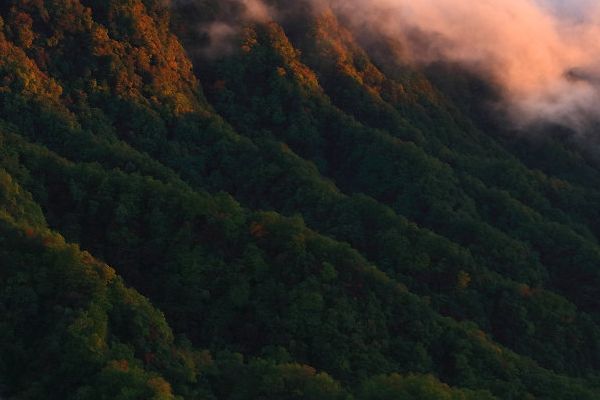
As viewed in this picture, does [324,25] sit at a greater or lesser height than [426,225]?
greater

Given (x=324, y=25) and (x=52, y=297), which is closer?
(x=52, y=297)

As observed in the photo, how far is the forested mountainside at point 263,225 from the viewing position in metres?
85.4

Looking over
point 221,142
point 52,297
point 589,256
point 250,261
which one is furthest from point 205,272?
point 589,256

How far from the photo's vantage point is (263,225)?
111 meters

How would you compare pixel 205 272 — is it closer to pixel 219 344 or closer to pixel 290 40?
pixel 219 344

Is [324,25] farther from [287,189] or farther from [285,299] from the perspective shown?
[285,299]

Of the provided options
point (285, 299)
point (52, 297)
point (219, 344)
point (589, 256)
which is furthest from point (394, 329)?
point (589, 256)

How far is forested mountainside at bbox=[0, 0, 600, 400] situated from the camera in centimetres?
8538

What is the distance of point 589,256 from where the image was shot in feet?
483

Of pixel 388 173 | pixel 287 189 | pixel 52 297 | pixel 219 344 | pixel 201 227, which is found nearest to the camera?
pixel 52 297

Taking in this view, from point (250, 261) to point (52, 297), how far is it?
91.1 feet

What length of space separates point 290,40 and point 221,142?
148ft

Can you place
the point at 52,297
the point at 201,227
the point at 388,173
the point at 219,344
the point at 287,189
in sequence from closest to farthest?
the point at 52,297 < the point at 219,344 < the point at 201,227 < the point at 287,189 < the point at 388,173

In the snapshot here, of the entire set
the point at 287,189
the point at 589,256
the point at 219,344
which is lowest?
the point at 219,344
